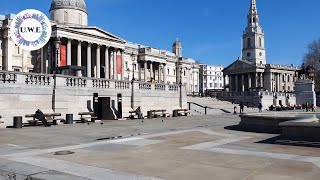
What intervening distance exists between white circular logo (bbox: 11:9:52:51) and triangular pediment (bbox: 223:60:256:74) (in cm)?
13415

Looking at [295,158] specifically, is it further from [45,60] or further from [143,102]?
[45,60]

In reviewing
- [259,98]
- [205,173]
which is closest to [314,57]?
[259,98]

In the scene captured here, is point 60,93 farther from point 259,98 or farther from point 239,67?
point 239,67

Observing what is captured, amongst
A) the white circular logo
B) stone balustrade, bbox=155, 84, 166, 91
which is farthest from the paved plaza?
stone balustrade, bbox=155, 84, 166, 91

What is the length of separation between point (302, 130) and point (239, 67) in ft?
481

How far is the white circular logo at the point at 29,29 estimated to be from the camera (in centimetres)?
2547

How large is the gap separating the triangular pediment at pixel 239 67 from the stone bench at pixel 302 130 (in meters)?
142

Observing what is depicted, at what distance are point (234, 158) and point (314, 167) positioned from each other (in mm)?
2367

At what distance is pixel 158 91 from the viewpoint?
40094 mm

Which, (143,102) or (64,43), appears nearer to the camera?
(143,102)

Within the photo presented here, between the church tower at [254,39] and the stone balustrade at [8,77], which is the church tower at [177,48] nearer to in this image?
the church tower at [254,39]

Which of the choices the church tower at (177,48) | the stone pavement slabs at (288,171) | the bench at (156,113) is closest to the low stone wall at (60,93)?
the bench at (156,113)

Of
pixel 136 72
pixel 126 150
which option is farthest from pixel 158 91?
pixel 136 72

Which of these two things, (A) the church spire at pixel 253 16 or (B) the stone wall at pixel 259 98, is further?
(A) the church spire at pixel 253 16
